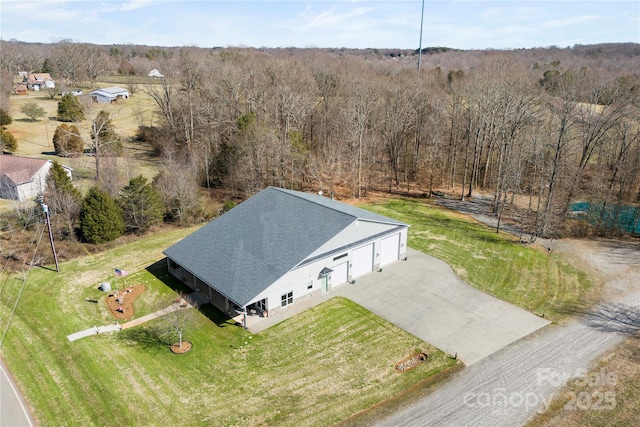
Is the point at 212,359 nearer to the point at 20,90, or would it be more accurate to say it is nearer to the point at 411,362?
the point at 411,362

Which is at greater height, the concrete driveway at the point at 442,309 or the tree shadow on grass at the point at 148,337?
the concrete driveway at the point at 442,309

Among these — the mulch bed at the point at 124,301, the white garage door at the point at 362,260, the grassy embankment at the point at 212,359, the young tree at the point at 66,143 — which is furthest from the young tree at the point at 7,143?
the white garage door at the point at 362,260

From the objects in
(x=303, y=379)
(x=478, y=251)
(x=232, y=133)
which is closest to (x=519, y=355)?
(x=303, y=379)

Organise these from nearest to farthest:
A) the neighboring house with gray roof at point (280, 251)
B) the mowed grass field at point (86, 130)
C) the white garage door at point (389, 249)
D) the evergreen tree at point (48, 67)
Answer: the neighboring house with gray roof at point (280, 251)
the white garage door at point (389, 249)
the mowed grass field at point (86, 130)
the evergreen tree at point (48, 67)

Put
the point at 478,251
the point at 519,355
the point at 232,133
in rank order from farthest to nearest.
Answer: the point at 232,133 → the point at 478,251 → the point at 519,355

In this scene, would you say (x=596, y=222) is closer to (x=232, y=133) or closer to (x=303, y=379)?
(x=303, y=379)

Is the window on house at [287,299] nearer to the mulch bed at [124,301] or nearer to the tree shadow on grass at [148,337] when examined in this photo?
the tree shadow on grass at [148,337]
